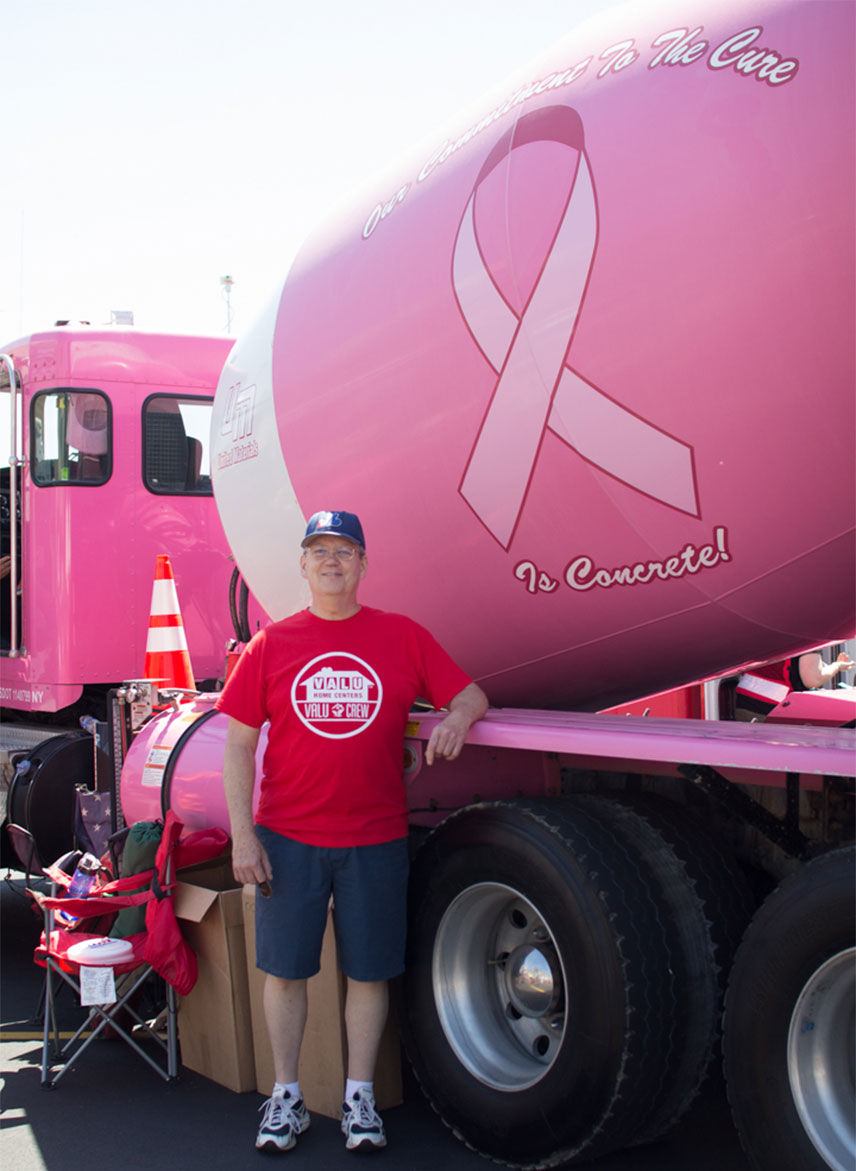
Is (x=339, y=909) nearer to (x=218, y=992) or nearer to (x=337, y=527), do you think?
(x=218, y=992)

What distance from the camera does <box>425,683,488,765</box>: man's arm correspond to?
3758mm

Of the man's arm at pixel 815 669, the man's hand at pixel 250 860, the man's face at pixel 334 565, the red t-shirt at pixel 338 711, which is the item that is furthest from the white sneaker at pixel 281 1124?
the man's arm at pixel 815 669

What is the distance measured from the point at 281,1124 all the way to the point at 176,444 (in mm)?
4657

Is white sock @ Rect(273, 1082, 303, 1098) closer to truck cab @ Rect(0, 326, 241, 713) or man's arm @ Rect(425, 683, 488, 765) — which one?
man's arm @ Rect(425, 683, 488, 765)

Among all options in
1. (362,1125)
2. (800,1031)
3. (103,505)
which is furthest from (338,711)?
(103,505)

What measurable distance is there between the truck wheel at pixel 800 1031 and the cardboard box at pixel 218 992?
2.04 metres

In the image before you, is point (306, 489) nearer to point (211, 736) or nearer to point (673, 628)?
point (211, 736)

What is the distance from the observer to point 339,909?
395cm

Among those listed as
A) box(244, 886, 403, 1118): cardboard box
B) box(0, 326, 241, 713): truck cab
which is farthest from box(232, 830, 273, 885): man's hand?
box(0, 326, 241, 713): truck cab

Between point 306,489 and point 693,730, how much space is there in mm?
1918

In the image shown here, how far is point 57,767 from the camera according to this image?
6746mm

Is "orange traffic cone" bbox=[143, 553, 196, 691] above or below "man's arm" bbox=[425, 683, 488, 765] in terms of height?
above

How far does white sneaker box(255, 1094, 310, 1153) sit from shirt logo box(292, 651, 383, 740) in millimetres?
1172

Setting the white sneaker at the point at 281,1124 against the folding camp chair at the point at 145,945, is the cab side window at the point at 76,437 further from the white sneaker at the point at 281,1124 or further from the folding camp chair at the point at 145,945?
the white sneaker at the point at 281,1124
